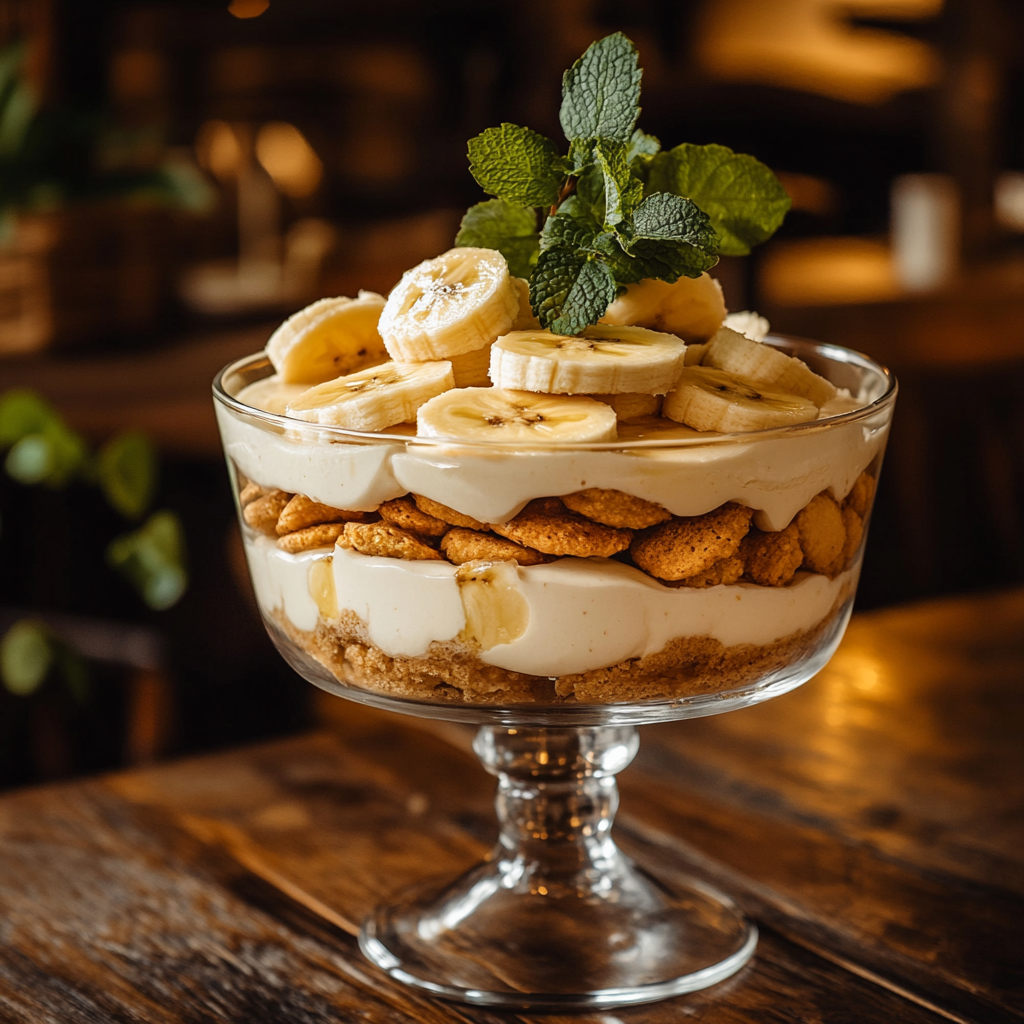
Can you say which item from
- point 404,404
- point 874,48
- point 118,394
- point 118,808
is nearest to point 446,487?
point 404,404

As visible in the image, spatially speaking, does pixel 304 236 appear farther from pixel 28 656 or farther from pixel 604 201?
pixel 604 201

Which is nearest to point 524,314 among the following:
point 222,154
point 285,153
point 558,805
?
point 558,805

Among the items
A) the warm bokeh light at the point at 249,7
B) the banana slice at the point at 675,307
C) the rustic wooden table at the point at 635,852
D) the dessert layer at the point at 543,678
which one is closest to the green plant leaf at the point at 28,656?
the rustic wooden table at the point at 635,852

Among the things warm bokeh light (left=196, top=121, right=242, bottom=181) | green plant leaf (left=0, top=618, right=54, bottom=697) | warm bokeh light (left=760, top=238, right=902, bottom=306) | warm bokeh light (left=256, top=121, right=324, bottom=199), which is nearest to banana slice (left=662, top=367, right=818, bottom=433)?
green plant leaf (left=0, top=618, right=54, bottom=697)

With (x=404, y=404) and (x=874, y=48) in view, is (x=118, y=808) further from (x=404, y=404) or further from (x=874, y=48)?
(x=874, y=48)

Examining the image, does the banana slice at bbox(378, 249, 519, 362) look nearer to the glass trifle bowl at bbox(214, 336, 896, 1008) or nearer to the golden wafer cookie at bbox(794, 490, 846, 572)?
the glass trifle bowl at bbox(214, 336, 896, 1008)

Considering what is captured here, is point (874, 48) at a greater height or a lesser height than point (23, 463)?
greater
